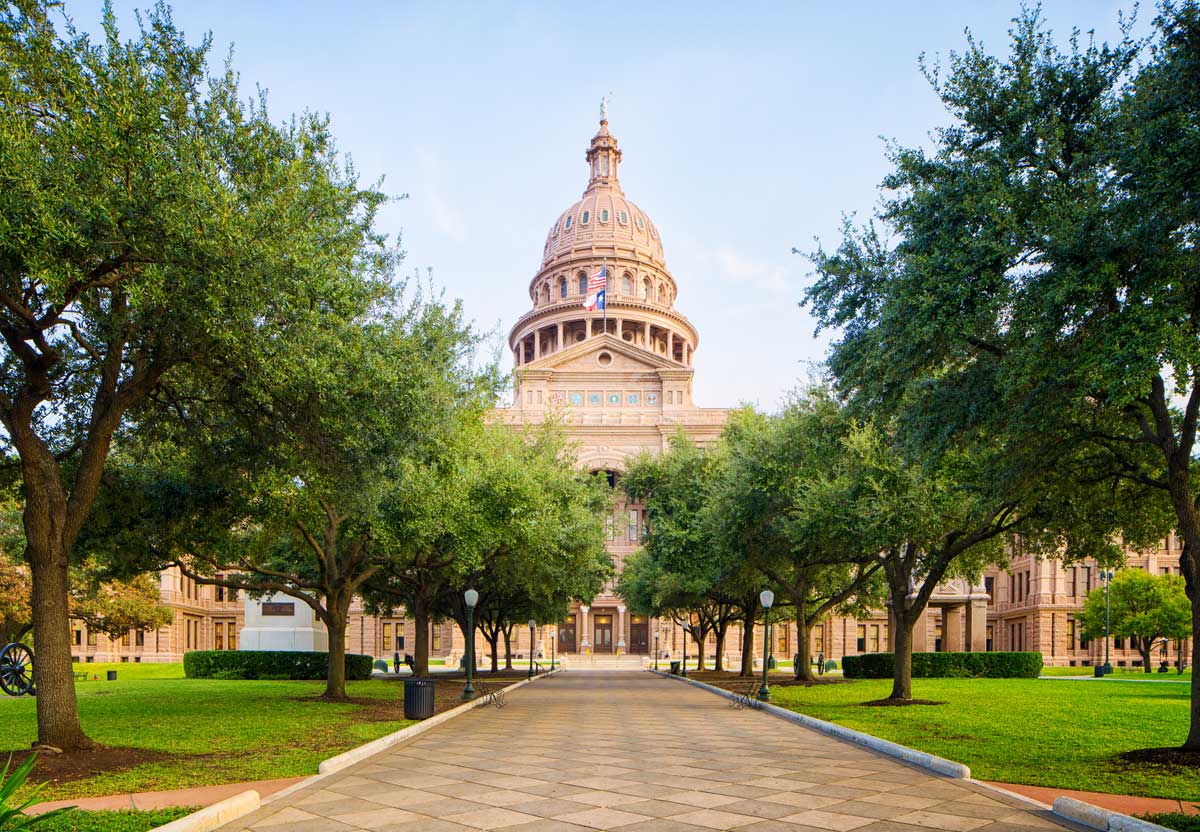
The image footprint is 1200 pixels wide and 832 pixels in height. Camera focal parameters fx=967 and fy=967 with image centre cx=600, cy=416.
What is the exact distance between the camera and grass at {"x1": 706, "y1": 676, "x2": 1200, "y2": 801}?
40.3 ft

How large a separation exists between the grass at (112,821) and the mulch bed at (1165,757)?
12.4 meters

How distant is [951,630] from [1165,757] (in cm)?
5698

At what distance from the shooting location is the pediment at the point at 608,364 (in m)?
101

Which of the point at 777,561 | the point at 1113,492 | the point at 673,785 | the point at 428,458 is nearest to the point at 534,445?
the point at 777,561

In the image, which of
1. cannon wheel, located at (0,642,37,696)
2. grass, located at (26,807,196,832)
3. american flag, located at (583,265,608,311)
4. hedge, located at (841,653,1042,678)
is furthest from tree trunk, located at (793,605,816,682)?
american flag, located at (583,265,608,311)

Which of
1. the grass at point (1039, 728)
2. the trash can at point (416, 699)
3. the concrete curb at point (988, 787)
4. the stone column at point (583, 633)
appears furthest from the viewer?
the stone column at point (583, 633)

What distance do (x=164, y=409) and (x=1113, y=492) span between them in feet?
55.8

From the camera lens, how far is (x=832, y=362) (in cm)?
1664

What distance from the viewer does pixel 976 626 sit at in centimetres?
7012

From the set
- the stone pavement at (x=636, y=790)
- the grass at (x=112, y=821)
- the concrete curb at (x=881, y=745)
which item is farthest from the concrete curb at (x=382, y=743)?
the concrete curb at (x=881, y=745)

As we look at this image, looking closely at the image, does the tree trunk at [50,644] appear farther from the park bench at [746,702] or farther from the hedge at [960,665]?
the hedge at [960,665]

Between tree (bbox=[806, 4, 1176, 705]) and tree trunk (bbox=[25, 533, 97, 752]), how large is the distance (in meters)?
12.3

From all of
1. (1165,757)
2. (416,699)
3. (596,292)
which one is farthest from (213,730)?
(596,292)

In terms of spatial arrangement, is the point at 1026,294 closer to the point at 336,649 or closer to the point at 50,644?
the point at 50,644
